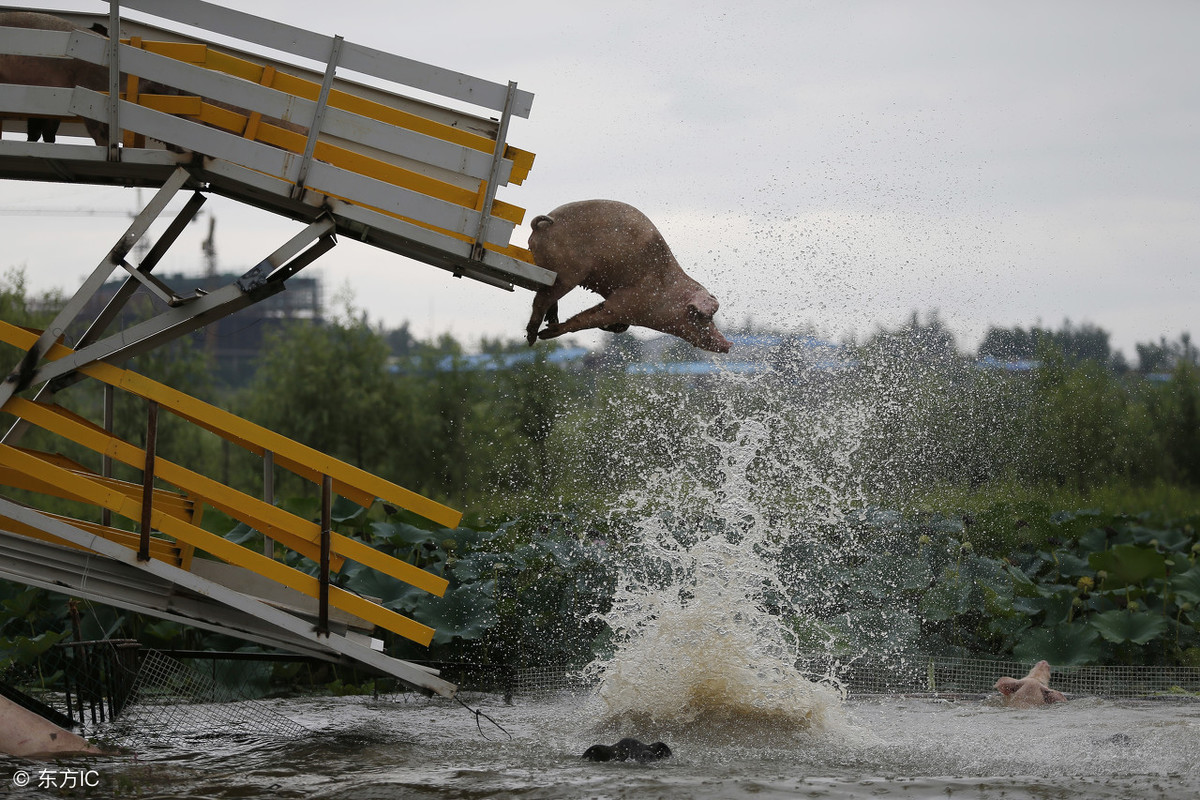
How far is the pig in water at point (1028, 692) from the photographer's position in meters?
8.07

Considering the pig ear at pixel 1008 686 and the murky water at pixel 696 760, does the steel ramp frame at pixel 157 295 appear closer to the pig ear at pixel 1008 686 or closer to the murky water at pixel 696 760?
the murky water at pixel 696 760

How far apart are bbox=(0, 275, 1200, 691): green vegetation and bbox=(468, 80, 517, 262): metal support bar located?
2105 mm

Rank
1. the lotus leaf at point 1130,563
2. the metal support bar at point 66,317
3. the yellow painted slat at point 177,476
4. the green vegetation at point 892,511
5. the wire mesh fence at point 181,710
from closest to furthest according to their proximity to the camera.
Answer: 1. the metal support bar at point 66,317
2. the yellow painted slat at point 177,476
3. the wire mesh fence at point 181,710
4. the green vegetation at point 892,511
5. the lotus leaf at point 1130,563

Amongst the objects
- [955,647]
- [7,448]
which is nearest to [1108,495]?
[955,647]

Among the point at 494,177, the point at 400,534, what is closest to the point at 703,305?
the point at 494,177

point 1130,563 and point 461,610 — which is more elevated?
point 1130,563

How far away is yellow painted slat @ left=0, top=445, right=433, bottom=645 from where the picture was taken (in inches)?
258

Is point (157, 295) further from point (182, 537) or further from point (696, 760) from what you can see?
point (696, 760)

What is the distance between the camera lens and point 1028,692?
8.12 metres

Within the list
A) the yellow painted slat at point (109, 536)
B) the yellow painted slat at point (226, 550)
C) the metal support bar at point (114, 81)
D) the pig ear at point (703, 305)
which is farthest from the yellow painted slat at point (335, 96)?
the yellow painted slat at point (109, 536)

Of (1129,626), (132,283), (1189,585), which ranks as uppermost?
(132,283)

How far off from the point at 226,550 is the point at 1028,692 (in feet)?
17.8

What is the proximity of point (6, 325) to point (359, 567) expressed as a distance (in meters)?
3.68

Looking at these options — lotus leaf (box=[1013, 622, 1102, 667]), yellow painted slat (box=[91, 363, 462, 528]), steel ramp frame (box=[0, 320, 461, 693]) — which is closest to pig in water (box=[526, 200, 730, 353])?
yellow painted slat (box=[91, 363, 462, 528])
